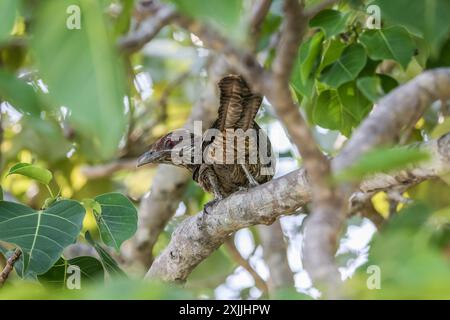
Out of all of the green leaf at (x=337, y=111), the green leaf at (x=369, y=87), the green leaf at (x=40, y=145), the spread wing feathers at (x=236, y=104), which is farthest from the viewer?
the green leaf at (x=40, y=145)

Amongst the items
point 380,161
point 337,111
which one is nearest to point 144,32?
point 337,111

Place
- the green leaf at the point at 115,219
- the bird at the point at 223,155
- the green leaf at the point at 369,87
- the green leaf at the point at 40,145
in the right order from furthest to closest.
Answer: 1. the green leaf at the point at 40,145
2. the bird at the point at 223,155
3. the green leaf at the point at 115,219
4. the green leaf at the point at 369,87

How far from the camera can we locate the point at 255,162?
13.2ft

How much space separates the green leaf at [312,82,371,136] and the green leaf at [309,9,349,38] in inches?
13.0

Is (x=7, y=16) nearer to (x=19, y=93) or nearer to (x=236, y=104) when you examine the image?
(x=19, y=93)

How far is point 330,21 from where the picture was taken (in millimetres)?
3066

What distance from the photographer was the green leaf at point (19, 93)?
174 centimetres

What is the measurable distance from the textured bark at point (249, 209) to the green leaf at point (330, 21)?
59cm

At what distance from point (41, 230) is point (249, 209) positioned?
84cm

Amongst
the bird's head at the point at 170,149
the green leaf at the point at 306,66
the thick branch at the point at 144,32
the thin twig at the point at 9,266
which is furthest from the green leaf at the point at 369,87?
the thick branch at the point at 144,32

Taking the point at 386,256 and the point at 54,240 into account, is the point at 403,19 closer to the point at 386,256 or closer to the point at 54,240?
the point at 386,256

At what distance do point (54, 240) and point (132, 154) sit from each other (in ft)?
11.4

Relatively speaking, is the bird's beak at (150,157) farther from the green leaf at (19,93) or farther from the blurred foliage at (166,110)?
the green leaf at (19,93)

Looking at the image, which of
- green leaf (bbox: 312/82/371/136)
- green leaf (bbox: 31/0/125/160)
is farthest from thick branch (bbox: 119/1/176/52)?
green leaf (bbox: 31/0/125/160)
